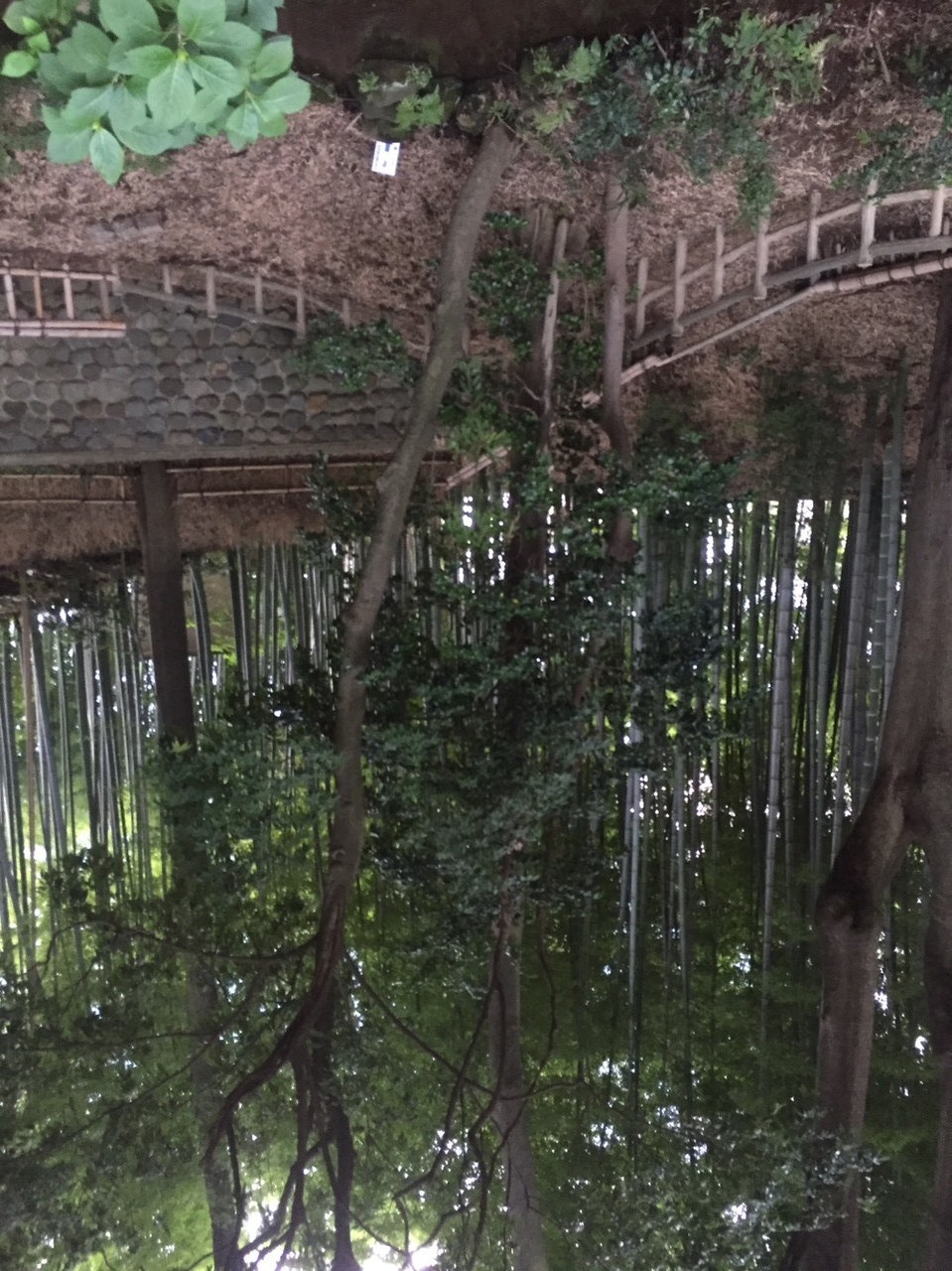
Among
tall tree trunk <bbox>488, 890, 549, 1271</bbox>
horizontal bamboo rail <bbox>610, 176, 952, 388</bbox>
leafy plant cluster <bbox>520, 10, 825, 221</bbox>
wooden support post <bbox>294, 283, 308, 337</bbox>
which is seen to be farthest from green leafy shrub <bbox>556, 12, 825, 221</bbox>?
tall tree trunk <bbox>488, 890, 549, 1271</bbox>

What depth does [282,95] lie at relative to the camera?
1396 millimetres

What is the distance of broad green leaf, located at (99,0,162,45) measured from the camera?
125 cm

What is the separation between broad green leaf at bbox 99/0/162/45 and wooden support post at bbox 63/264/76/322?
3.23 metres

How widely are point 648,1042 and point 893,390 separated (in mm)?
3008

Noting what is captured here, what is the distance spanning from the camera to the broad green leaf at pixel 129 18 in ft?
4.10

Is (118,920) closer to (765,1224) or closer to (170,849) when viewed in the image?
(170,849)

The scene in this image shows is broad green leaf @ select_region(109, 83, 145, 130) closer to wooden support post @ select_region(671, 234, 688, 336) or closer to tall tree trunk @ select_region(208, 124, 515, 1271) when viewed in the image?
tall tree trunk @ select_region(208, 124, 515, 1271)

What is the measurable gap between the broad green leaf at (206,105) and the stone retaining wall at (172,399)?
3131mm

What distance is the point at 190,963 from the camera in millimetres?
4141

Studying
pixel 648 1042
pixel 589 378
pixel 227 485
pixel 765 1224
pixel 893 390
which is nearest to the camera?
pixel 765 1224

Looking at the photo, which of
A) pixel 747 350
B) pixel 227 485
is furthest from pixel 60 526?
pixel 747 350

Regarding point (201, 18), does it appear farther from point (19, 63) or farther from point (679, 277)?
point (679, 277)

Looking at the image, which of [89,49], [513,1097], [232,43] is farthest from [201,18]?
[513,1097]

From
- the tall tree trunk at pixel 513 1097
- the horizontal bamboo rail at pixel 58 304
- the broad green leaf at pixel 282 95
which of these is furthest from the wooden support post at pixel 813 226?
the broad green leaf at pixel 282 95
